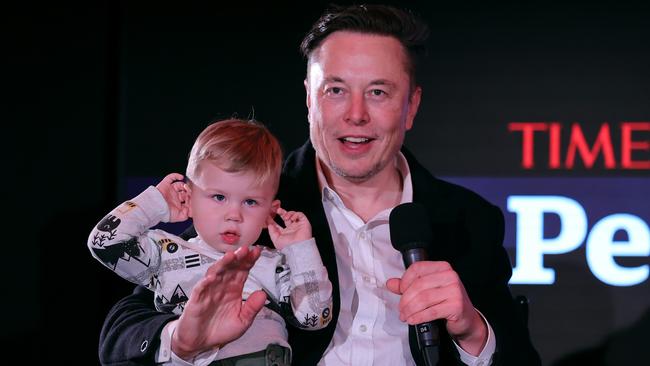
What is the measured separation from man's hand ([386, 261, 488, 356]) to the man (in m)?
0.22

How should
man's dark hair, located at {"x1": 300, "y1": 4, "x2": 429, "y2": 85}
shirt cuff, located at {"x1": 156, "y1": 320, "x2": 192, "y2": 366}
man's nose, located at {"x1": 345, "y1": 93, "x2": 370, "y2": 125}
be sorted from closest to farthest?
shirt cuff, located at {"x1": 156, "y1": 320, "x2": 192, "y2": 366} < man's nose, located at {"x1": 345, "y1": 93, "x2": 370, "y2": 125} < man's dark hair, located at {"x1": 300, "y1": 4, "x2": 429, "y2": 85}

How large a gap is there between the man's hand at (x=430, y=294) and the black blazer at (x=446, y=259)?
1.11 ft

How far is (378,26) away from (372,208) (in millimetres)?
538

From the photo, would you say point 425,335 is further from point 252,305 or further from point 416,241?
point 252,305

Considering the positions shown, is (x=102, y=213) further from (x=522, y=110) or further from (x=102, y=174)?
(x=522, y=110)

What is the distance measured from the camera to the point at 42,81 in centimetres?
379

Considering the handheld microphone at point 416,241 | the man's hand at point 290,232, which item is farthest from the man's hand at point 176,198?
the handheld microphone at point 416,241

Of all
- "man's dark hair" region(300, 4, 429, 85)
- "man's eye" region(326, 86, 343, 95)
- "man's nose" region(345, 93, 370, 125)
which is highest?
"man's dark hair" region(300, 4, 429, 85)

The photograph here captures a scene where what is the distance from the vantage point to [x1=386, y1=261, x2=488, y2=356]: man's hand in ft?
6.35

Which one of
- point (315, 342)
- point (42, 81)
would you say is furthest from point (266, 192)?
point (42, 81)

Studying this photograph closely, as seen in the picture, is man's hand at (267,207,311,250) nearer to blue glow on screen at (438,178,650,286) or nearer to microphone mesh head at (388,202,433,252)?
microphone mesh head at (388,202,433,252)

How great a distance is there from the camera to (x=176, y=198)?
85.1 inches

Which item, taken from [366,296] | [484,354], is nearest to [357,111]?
[366,296]

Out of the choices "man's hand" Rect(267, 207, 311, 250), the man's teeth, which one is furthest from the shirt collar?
"man's hand" Rect(267, 207, 311, 250)
